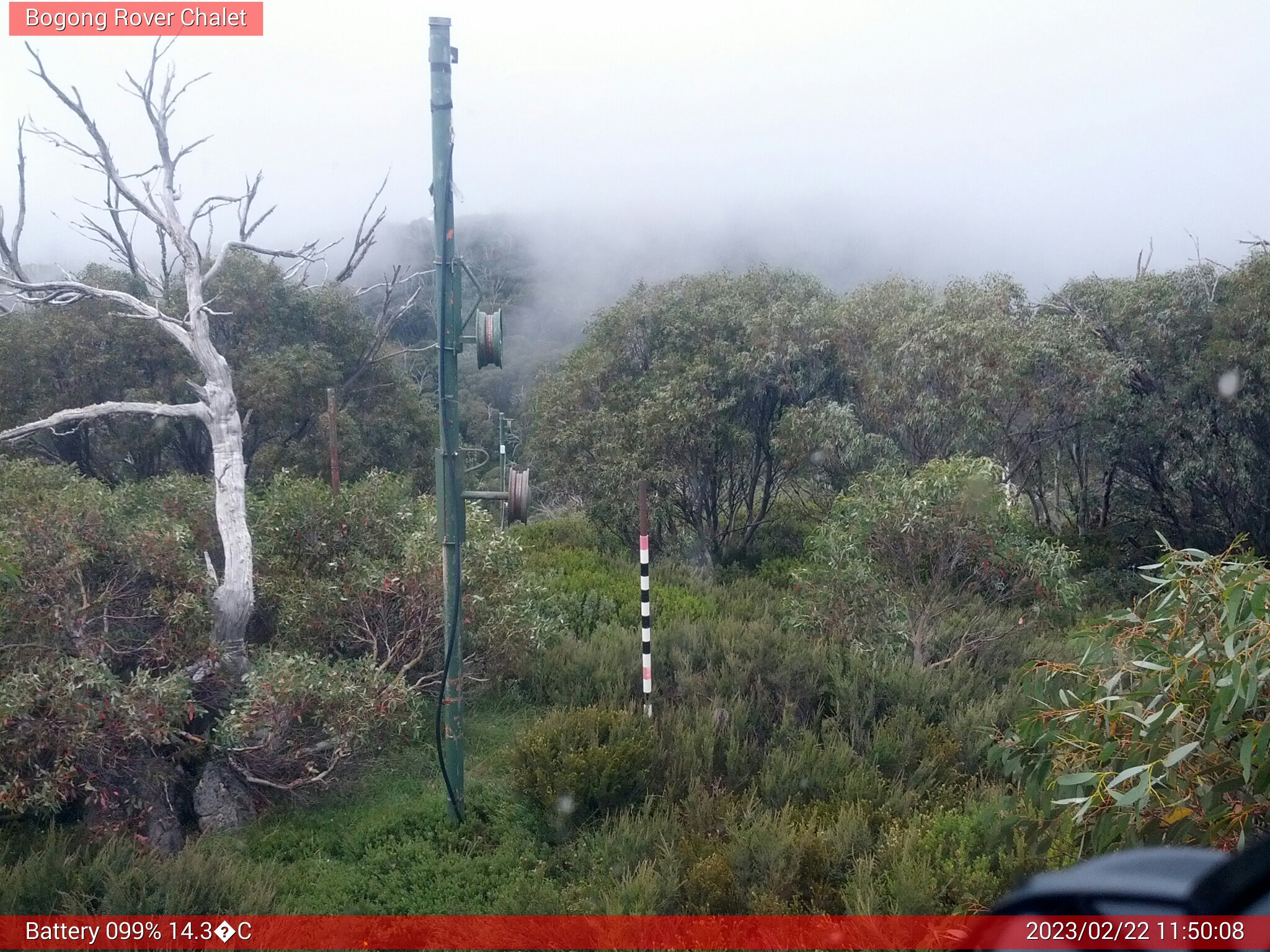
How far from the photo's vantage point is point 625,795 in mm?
6137

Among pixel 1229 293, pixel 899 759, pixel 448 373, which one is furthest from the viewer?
pixel 1229 293

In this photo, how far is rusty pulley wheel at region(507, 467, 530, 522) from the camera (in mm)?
5727

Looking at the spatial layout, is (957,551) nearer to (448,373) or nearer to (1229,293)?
(448,373)

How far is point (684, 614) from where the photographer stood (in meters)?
10.7

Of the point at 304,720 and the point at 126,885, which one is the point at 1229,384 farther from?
the point at 126,885

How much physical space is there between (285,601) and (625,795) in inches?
134

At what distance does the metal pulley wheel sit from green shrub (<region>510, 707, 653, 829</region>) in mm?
2666

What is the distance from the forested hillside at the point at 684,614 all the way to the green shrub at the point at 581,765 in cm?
3

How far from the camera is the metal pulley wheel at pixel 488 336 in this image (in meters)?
5.74

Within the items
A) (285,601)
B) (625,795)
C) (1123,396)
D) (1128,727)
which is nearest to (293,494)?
(285,601)

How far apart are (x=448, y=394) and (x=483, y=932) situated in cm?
317

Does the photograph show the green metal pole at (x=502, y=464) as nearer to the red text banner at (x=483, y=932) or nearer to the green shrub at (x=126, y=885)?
the green shrub at (x=126, y=885)

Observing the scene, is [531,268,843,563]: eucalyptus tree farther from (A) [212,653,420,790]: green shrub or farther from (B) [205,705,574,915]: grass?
(A) [212,653,420,790]: green shrub

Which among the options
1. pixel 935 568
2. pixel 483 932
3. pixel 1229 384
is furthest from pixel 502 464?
pixel 1229 384
